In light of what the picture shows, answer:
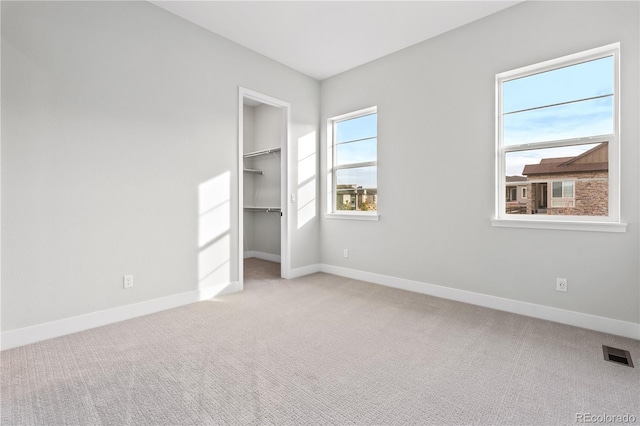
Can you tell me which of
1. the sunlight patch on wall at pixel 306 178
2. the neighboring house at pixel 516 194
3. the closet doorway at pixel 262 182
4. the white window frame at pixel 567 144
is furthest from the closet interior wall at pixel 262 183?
the neighboring house at pixel 516 194

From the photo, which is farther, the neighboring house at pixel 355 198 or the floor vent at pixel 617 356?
the neighboring house at pixel 355 198

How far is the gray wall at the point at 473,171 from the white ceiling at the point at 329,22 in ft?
0.75

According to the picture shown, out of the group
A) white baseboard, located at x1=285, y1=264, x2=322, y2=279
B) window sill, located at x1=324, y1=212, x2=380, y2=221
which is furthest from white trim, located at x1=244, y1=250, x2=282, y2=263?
window sill, located at x1=324, y1=212, x2=380, y2=221

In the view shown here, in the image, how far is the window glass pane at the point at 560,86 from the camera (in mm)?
2607

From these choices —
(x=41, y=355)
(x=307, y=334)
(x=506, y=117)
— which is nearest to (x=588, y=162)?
(x=506, y=117)

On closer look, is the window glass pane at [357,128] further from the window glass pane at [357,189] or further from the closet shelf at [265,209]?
the closet shelf at [265,209]

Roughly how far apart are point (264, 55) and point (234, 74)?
1.92ft

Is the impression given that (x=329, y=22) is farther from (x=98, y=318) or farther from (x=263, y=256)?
(x=263, y=256)

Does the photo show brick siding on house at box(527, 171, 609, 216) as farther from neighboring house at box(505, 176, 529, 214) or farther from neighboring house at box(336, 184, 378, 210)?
neighboring house at box(336, 184, 378, 210)

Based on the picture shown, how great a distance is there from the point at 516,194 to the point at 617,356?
1.51m

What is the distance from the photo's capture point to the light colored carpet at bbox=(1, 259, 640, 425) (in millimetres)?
1575

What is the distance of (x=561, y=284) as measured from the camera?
2.75 metres

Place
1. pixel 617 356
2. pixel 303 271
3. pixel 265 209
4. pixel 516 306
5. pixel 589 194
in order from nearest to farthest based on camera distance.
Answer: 1. pixel 617 356
2. pixel 589 194
3. pixel 516 306
4. pixel 303 271
5. pixel 265 209

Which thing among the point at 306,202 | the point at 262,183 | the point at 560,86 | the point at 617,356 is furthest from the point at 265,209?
the point at 617,356
